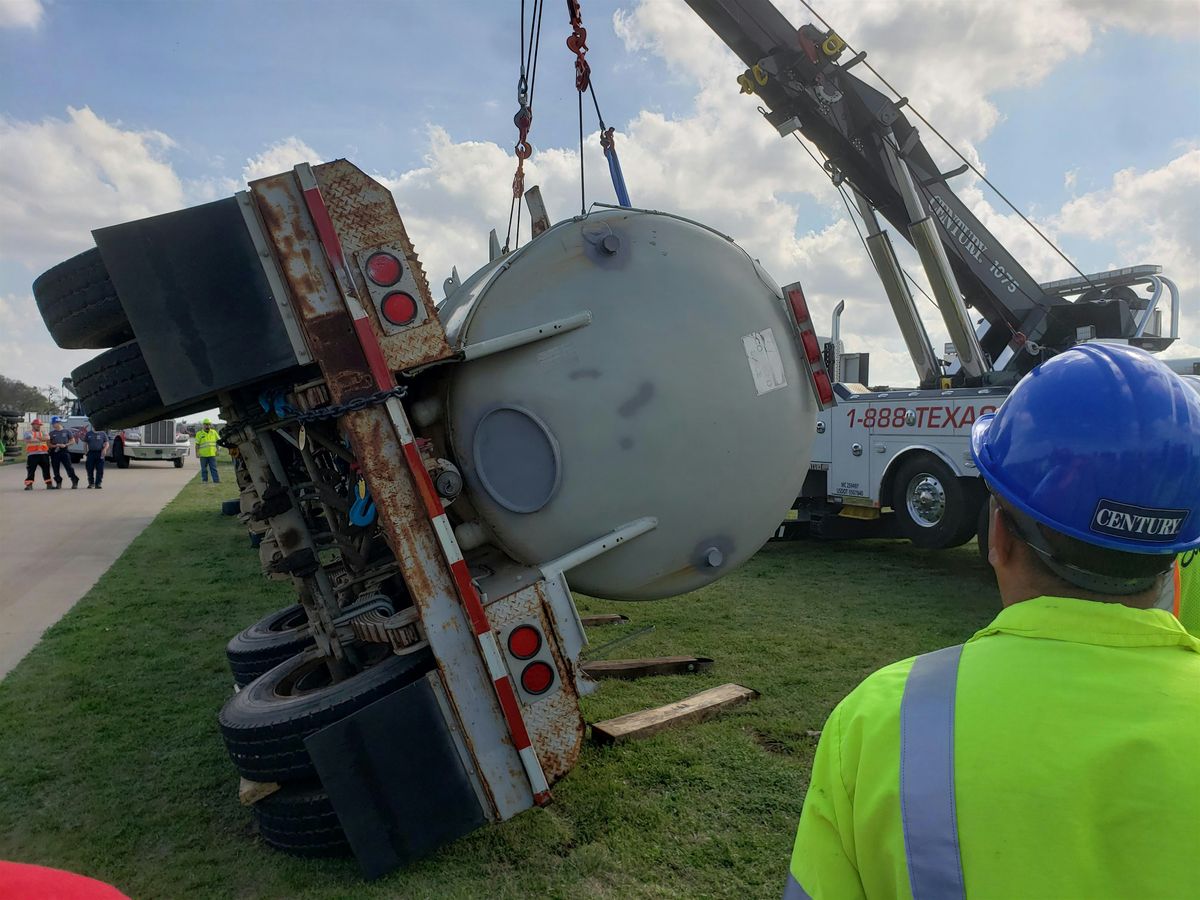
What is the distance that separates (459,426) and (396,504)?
39 centimetres

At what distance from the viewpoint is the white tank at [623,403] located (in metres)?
2.95

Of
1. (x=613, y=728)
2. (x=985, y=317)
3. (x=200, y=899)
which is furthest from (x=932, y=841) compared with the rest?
(x=985, y=317)

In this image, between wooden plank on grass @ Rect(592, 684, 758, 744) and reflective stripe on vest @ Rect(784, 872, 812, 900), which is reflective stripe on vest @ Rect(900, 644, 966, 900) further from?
wooden plank on grass @ Rect(592, 684, 758, 744)

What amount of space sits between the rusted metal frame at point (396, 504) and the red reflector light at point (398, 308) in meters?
0.14

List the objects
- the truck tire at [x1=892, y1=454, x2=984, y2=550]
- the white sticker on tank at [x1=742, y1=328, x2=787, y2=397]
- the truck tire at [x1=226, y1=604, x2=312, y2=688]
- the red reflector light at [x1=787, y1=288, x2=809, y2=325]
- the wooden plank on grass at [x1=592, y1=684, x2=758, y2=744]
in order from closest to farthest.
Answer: the white sticker on tank at [x1=742, y1=328, x2=787, y2=397] → the red reflector light at [x1=787, y1=288, x2=809, y2=325] → the wooden plank on grass at [x1=592, y1=684, x2=758, y2=744] → the truck tire at [x1=226, y1=604, x2=312, y2=688] → the truck tire at [x1=892, y1=454, x2=984, y2=550]

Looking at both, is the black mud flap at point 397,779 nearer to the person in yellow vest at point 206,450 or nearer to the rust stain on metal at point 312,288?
the rust stain on metal at point 312,288

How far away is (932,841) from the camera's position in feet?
2.91

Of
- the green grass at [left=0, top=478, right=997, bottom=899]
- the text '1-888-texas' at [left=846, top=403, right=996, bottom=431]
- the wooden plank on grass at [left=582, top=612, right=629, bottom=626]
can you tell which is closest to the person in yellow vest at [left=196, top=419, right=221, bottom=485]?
the green grass at [left=0, top=478, right=997, bottom=899]

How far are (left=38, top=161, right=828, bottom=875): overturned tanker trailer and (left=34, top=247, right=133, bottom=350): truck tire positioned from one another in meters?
0.02

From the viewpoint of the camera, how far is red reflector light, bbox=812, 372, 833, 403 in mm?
3385

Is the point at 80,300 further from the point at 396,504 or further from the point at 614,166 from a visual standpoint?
the point at 614,166

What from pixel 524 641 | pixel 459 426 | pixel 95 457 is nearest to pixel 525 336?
pixel 459 426

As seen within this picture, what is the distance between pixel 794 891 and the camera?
1034mm

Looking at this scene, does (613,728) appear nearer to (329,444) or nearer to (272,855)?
(272,855)
